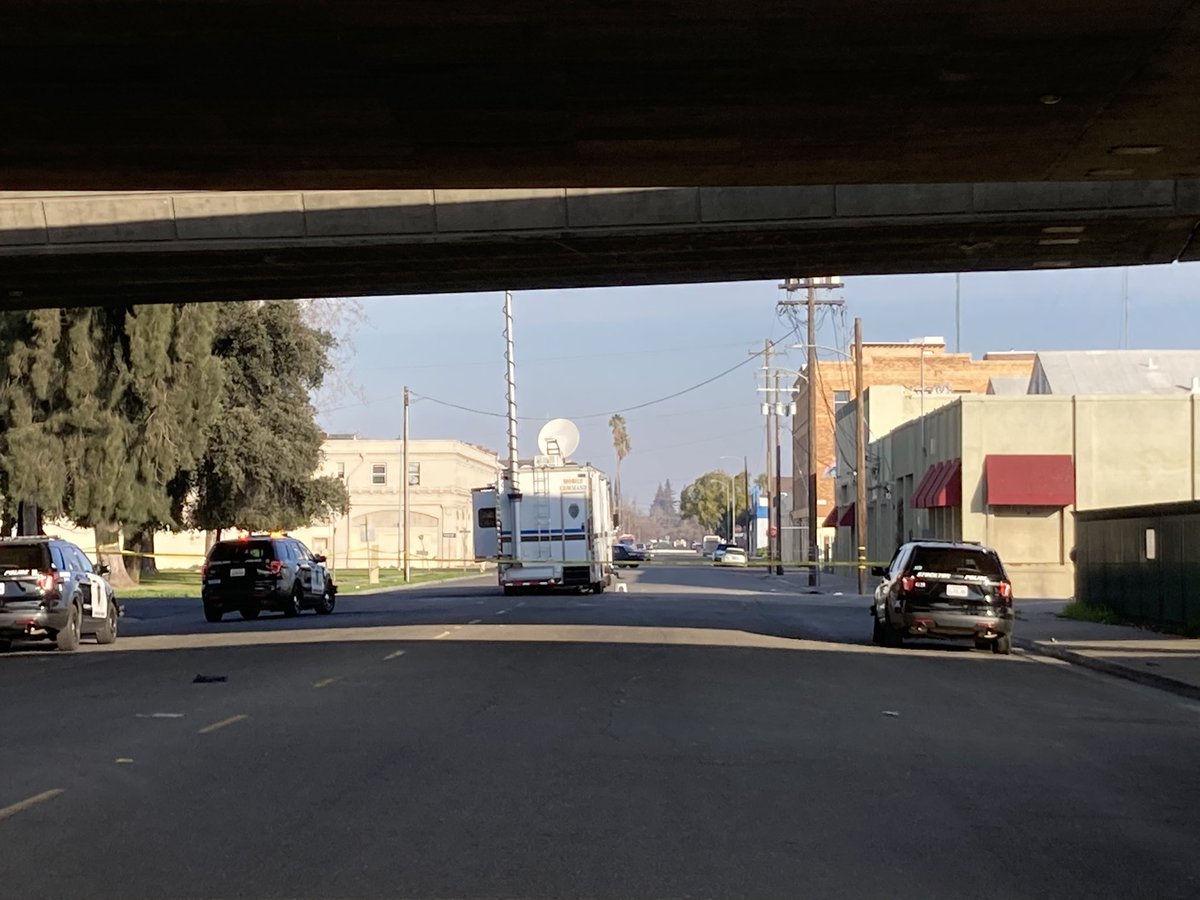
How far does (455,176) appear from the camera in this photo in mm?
17891

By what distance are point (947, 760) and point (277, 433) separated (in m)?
46.1

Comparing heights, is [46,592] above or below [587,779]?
above

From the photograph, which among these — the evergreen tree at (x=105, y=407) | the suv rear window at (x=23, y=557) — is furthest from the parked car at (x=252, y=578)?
the suv rear window at (x=23, y=557)

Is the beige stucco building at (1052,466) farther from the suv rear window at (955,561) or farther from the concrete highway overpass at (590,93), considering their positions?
the concrete highway overpass at (590,93)

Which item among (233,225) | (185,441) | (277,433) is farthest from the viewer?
(277,433)

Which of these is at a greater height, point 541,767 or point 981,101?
point 981,101

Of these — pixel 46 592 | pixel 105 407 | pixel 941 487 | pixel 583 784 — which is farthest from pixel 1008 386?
pixel 583 784

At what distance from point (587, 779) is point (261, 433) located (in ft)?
147

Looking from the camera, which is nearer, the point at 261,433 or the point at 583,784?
the point at 583,784

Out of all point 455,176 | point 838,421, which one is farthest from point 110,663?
point 838,421

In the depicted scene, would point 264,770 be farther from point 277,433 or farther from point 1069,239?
point 277,433

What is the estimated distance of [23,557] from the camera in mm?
23828

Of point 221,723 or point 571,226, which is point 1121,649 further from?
point 221,723

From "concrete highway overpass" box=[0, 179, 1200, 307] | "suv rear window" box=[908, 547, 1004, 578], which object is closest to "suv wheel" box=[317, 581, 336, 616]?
"concrete highway overpass" box=[0, 179, 1200, 307]
